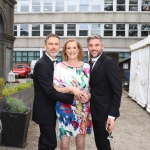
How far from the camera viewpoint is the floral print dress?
9.30 ft

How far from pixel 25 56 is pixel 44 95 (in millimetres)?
30811

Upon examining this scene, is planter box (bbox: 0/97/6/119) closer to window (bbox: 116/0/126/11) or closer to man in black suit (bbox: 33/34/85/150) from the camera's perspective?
man in black suit (bbox: 33/34/85/150)

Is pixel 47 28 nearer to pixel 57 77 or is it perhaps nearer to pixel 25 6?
pixel 25 6

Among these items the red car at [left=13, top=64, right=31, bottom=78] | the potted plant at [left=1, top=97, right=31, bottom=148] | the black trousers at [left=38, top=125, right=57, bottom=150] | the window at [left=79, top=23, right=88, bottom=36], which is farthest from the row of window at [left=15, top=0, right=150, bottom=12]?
the black trousers at [left=38, top=125, right=57, bottom=150]

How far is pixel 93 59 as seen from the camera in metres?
2.95

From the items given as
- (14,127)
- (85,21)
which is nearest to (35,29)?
(85,21)

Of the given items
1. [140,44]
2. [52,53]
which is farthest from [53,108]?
[140,44]

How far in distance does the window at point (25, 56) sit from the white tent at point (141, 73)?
898 inches

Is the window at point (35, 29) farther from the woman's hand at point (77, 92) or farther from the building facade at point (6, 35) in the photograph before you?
the woman's hand at point (77, 92)

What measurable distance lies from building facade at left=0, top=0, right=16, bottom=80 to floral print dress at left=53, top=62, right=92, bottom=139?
7.95 metres

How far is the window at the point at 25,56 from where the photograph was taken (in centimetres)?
3278

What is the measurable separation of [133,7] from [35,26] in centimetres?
1342

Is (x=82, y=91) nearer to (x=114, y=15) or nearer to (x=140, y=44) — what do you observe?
(x=140, y=44)

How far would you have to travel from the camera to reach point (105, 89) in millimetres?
2873
